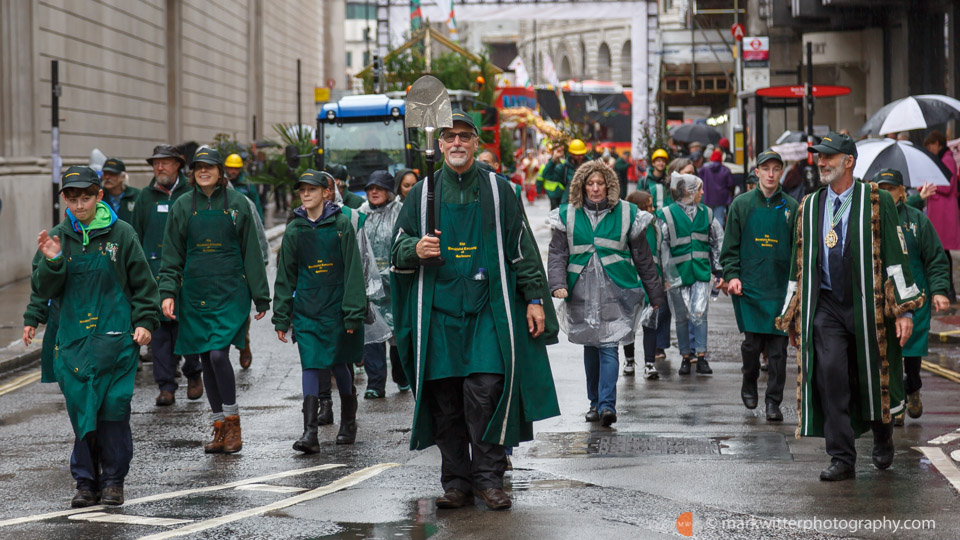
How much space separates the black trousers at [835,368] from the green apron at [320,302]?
10.2 feet

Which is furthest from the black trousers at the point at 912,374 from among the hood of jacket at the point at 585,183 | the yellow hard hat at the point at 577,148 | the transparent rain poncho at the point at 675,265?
the yellow hard hat at the point at 577,148

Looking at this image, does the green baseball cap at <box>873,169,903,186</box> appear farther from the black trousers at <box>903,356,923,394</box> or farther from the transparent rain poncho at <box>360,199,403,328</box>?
the transparent rain poncho at <box>360,199,403,328</box>

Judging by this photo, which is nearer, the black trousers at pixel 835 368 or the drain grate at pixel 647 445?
the black trousers at pixel 835 368

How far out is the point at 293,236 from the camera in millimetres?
9008

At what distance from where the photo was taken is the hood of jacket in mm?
9734

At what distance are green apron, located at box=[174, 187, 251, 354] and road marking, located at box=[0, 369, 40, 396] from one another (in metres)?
3.53

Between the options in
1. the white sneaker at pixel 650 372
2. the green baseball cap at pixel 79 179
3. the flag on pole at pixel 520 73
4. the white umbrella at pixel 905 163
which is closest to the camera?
the green baseball cap at pixel 79 179

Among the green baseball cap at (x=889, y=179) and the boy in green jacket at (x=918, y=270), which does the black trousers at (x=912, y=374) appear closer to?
the boy in green jacket at (x=918, y=270)

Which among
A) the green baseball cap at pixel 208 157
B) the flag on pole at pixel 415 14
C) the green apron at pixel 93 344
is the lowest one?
the green apron at pixel 93 344

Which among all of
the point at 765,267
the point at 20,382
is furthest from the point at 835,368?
the point at 20,382

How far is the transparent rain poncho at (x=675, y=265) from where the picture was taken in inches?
481

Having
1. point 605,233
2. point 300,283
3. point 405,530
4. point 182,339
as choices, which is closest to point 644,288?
point 605,233

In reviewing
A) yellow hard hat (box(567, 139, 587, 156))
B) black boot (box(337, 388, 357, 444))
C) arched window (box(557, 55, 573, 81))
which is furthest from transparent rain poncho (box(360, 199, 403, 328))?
arched window (box(557, 55, 573, 81))

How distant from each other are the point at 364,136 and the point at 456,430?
1743 centimetres
